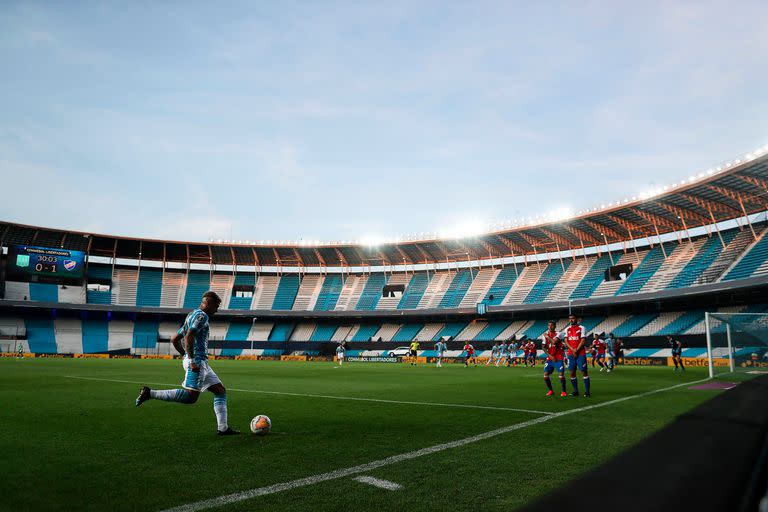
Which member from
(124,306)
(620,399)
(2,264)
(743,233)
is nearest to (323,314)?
(124,306)

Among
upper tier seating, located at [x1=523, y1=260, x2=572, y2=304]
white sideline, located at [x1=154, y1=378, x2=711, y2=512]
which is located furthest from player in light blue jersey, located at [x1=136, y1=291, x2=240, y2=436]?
upper tier seating, located at [x1=523, y1=260, x2=572, y2=304]

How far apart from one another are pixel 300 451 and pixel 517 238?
185ft

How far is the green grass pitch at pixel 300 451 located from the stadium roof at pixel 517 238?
125ft

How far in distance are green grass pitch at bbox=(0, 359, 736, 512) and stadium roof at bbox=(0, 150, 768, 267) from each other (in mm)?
38143

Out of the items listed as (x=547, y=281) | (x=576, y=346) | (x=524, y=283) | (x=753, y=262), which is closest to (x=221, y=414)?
(x=576, y=346)

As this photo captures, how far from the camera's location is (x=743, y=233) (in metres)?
45.5

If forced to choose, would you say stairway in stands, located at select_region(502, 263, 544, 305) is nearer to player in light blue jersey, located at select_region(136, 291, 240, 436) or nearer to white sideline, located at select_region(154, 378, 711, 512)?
white sideline, located at select_region(154, 378, 711, 512)

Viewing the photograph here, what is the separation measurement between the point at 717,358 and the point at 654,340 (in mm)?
21409

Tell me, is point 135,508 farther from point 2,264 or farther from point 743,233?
point 2,264

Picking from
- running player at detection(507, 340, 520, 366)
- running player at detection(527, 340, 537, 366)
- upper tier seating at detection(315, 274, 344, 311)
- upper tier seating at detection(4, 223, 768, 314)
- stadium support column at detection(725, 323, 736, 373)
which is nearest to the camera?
stadium support column at detection(725, 323, 736, 373)

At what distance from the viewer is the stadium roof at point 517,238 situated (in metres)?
42.5

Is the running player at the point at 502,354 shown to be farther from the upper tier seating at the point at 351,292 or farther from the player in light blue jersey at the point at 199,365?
the player in light blue jersey at the point at 199,365

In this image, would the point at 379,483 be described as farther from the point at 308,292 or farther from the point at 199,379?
the point at 308,292

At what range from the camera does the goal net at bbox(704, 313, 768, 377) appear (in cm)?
1934
